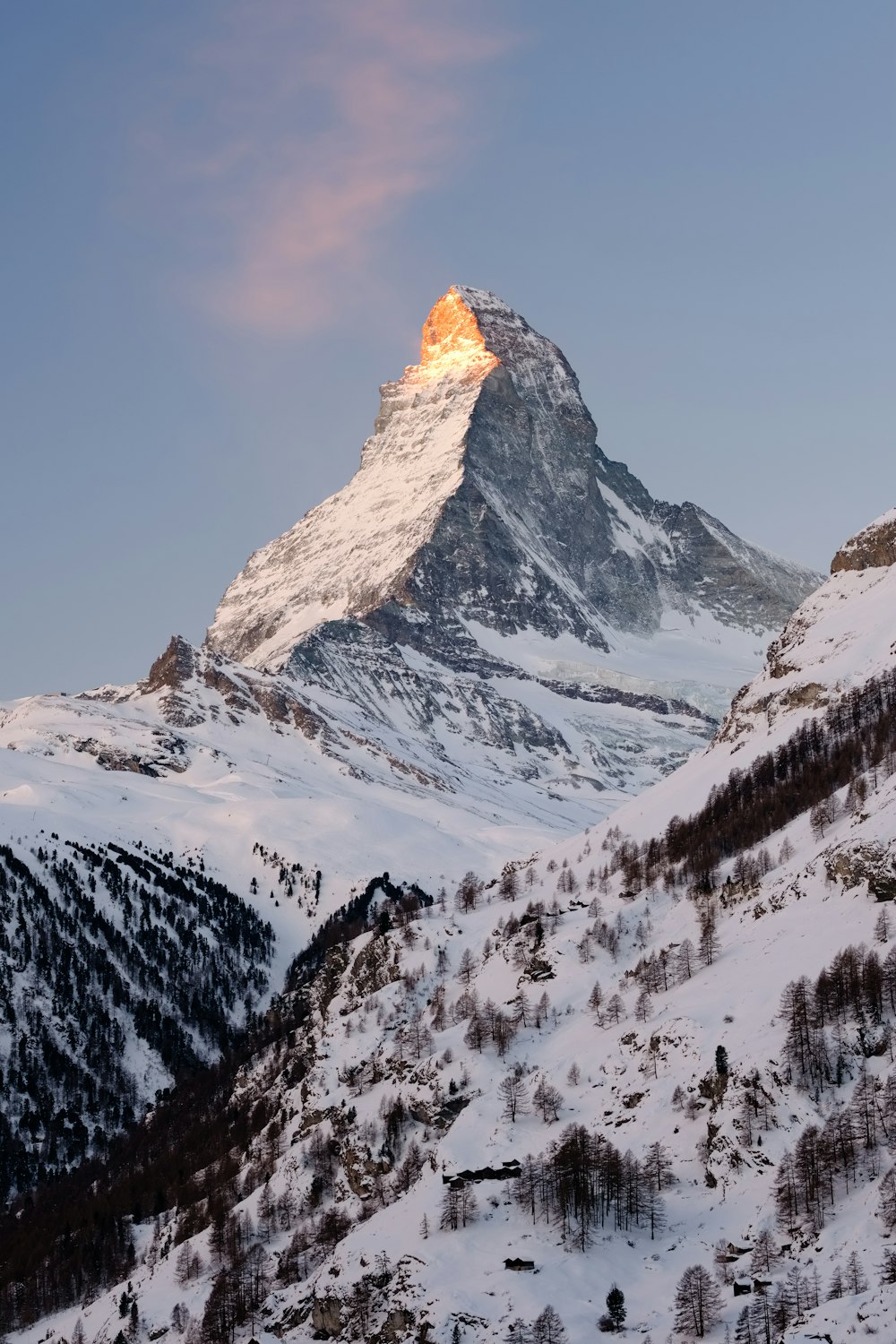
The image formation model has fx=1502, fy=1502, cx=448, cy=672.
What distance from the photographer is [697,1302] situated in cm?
8925

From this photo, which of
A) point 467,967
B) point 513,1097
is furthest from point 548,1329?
point 467,967

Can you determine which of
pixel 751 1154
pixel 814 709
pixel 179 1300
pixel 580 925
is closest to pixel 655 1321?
pixel 751 1154

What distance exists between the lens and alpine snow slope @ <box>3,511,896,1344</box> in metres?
94.6

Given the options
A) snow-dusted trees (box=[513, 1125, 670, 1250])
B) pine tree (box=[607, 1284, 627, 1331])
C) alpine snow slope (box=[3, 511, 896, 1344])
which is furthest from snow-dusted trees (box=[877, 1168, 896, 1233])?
snow-dusted trees (box=[513, 1125, 670, 1250])

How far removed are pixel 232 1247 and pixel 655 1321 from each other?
56.5 meters

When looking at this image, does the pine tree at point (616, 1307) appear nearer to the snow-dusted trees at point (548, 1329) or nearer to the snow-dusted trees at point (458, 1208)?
the snow-dusted trees at point (548, 1329)

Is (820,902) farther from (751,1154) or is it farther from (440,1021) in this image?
(440,1021)

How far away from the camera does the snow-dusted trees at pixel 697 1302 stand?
287ft

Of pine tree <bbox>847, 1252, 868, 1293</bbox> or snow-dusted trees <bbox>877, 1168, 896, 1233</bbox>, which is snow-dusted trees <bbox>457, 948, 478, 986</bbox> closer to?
snow-dusted trees <bbox>877, 1168, 896, 1233</bbox>

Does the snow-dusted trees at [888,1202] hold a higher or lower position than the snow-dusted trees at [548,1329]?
higher

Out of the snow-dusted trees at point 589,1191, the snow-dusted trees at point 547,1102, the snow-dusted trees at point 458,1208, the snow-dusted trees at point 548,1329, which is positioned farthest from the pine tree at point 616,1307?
the snow-dusted trees at point 547,1102

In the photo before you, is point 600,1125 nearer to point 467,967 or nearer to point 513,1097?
point 513,1097

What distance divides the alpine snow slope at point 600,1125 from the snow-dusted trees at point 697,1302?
25 cm

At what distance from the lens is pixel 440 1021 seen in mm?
157625
